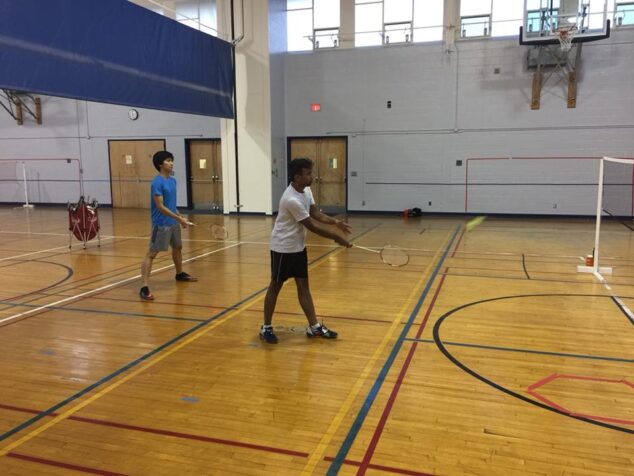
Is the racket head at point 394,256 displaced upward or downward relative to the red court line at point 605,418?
upward

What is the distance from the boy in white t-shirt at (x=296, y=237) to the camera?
506cm

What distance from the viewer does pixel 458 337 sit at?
560cm

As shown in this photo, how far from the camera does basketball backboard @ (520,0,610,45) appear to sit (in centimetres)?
1508

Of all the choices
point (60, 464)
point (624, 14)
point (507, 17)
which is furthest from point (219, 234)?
point (624, 14)

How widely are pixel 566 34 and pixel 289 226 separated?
44.7ft

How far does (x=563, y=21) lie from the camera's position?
1522 cm

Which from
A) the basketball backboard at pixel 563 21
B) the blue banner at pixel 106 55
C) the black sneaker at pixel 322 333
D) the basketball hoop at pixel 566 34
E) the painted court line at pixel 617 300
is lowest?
the painted court line at pixel 617 300

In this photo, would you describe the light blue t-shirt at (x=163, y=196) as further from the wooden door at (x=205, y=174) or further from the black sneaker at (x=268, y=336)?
the wooden door at (x=205, y=174)

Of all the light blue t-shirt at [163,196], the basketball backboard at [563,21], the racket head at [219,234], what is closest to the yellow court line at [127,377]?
the light blue t-shirt at [163,196]

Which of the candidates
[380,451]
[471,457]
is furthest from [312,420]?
[471,457]

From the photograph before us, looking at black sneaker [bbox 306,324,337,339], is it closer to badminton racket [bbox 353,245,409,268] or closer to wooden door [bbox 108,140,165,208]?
badminton racket [bbox 353,245,409,268]

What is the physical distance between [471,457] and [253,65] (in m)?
16.7

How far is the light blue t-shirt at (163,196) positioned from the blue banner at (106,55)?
12.3 ft

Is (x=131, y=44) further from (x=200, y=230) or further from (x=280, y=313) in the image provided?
(x=280, y=313)
